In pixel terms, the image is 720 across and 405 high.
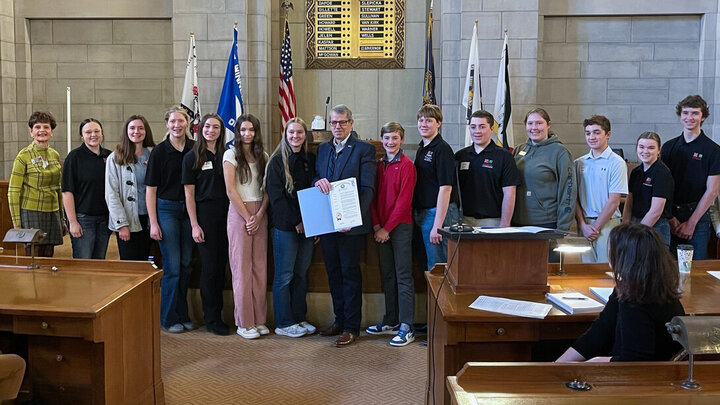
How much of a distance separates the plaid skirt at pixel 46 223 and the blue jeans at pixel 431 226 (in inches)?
107

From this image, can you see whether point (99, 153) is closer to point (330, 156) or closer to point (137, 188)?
point (137, 188)

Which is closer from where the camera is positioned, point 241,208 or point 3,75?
point 241,208

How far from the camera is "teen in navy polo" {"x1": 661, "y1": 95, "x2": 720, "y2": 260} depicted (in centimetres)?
480

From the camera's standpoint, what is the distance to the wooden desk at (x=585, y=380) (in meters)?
1.86

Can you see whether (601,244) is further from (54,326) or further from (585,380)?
(54,326)

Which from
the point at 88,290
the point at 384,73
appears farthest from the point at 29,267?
the point at 384,73

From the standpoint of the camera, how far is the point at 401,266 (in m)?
4.76

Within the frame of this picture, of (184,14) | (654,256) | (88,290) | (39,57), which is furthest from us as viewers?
(39,57)

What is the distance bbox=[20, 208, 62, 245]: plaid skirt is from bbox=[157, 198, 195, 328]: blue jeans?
881mm

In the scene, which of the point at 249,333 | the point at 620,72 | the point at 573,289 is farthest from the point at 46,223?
the point at 620,72

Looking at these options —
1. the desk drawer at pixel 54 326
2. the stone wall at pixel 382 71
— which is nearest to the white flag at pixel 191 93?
the stone wall at pixel 382 71

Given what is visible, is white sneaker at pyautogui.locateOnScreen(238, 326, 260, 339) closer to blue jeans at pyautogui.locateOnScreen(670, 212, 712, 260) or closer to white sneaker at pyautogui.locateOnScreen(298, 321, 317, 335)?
white sneaker at pyautogui.locateOnScreen(298, 321, 317, 335)

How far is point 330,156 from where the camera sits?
183 inches

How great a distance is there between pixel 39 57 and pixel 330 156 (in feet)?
18.8
